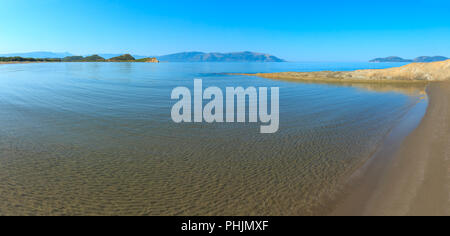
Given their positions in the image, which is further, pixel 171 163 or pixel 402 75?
pixel 402 75

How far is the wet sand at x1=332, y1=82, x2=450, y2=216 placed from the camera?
619cm

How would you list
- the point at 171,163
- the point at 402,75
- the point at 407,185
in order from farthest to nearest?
the point at 402,75
the point at 171,163
the point at 407,185

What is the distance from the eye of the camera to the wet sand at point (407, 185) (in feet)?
20.3

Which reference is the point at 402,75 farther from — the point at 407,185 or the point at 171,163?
the point at 171,163

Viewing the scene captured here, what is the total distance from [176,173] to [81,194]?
9.99ft

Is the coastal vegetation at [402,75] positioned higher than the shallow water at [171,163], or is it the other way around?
the coastal vegetation at [402,75]

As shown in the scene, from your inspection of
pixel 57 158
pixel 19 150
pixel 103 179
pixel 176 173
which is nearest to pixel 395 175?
pixel 176 173

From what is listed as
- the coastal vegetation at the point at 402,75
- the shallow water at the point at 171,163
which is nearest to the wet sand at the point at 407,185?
the shallow water at the point at 171,163

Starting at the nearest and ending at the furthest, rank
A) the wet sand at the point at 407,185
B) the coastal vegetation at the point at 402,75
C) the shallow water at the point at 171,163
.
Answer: the wet sand at the point at 407,185, the shallow water at the point at 171,163, the coastal vegetation at the point at 402,75

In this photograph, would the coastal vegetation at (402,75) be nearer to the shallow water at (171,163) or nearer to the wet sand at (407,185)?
the shallow water at (171,163)

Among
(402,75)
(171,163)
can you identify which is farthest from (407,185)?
(402,75)

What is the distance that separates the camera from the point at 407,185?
732cm

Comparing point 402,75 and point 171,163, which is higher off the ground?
point 402,75
